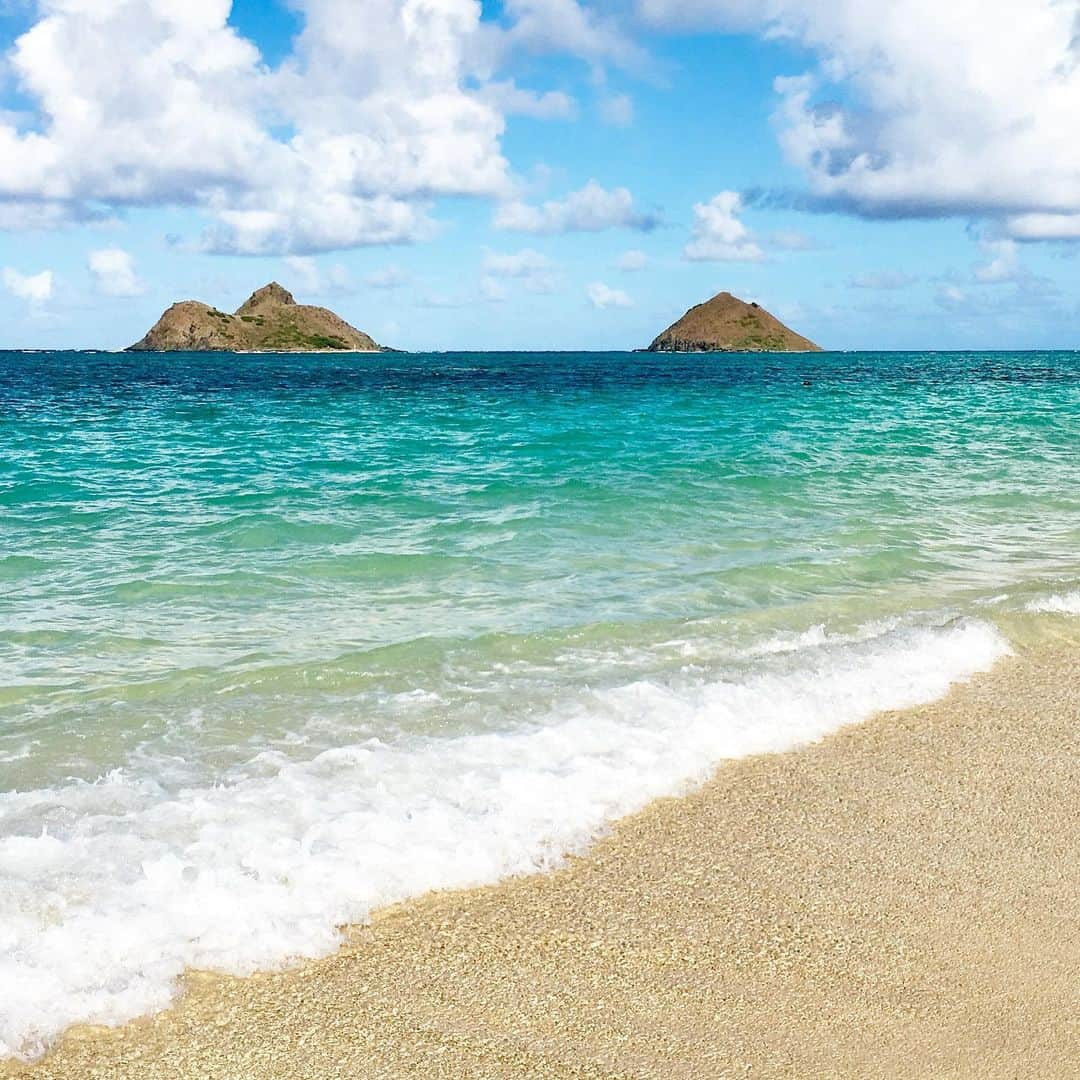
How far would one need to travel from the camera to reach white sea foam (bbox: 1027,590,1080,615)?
8.85 m

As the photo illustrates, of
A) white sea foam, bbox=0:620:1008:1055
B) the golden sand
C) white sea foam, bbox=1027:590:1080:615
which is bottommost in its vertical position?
the golden sand

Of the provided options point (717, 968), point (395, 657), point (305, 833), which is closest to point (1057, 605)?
point (395, 657)

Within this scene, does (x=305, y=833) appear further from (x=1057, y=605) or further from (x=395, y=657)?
(x=1057, y=605)

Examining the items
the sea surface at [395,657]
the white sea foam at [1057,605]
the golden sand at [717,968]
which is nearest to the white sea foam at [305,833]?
the sea surface at [395,657]

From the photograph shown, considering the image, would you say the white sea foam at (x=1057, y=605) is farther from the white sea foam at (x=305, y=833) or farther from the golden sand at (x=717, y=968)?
the golden sand at (x=717, y=968)

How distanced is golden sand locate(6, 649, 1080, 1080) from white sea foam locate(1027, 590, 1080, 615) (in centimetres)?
378

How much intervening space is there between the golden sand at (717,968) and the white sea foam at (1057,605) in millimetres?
3785

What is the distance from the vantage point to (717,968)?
387cm

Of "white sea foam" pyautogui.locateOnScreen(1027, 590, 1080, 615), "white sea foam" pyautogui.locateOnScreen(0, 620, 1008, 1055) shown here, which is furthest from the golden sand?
"white sea foam" pyautogui.locateOnScreen(1027, 590, 1080, 615)

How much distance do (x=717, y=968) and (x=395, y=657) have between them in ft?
14.0

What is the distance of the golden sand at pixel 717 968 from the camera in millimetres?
3381

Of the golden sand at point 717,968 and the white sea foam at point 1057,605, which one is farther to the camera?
the white sea foam at point 1057,605

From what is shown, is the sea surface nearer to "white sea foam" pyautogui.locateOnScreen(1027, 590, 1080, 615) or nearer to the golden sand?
"white sea foam" pyautogui.locateOnScreen(1027, 590, 1080, 615)

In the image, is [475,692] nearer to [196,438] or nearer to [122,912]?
[122,912]
